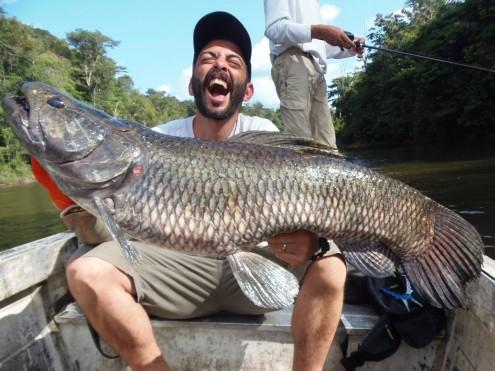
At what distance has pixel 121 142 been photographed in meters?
2.11

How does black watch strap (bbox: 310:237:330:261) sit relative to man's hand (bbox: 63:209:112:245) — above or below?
below

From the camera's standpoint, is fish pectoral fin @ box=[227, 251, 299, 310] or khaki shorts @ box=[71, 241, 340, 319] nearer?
fish pectoral fin @ box=[227, 251, 299, 310]

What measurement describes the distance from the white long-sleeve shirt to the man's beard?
1.48 m

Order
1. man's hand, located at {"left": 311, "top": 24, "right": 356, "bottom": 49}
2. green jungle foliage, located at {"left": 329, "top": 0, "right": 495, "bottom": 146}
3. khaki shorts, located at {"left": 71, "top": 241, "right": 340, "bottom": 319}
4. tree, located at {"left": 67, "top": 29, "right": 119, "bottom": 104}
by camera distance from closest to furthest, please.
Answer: khaki shorts, located at {"left": 71, "top": 241, "right": 340, "bottom": 319}
man's hand, located at {"left": 311, "top": 24, "right": 356, "bottom": 49}
green jungle foliage, located at {"left": 329, "top": 0, "right": 495, "bottom": 146}
tree, located at {"left": 67, "top": 29, "right": 119, "bottom": 104}

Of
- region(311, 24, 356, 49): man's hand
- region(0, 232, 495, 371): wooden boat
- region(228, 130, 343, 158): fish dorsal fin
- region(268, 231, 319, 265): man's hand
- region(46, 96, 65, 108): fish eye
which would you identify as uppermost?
region(311, 24, 356, 49): man's hand

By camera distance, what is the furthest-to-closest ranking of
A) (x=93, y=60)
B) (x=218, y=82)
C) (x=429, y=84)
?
(x=93, y=60)
(x=429, y=84)
(x=218, y=82)

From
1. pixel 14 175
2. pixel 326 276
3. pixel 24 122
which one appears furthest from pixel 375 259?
pixel 14 175

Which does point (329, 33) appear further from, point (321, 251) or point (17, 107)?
point (17, 107)

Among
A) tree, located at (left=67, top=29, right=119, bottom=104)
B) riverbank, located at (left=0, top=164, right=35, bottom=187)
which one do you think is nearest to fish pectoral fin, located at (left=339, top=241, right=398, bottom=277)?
riverbank, located at (left=0, top=164, right=35, bottom=187)

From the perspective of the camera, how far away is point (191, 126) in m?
3.35

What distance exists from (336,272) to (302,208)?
55 cm

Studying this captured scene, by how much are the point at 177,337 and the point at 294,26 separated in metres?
3.28

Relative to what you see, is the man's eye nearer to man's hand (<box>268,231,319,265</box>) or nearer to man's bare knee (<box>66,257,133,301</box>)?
man's hand (<box>268,231,319,265</box>)

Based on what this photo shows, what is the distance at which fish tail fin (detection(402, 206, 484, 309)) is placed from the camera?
2277mm
